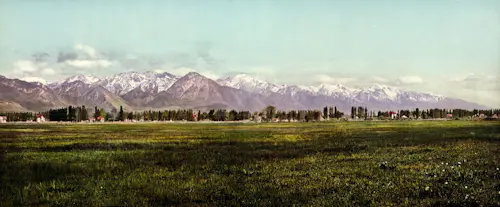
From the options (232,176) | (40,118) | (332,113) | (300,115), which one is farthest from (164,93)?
(300,115)

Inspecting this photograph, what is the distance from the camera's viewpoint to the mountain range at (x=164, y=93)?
49.9 ft

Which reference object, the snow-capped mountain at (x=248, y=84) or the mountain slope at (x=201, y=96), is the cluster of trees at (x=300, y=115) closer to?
the mountain slope at (x=201, y=96)

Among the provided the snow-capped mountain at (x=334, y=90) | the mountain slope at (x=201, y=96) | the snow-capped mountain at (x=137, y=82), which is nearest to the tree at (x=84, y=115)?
the snow-capped mountain at (x=137, y=82)

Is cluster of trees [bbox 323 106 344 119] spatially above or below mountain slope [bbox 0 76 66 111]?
below

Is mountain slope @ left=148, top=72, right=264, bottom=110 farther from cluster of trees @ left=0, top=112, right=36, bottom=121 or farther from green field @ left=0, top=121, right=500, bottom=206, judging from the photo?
cluster of trees @ left=0, top=112, right=36, bottom=121

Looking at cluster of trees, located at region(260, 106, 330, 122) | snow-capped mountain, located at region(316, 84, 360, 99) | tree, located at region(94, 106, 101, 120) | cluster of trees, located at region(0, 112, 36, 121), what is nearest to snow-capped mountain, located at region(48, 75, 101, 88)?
tree, located at region(94, 106, 101, 120)

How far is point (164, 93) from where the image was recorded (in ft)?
64.7

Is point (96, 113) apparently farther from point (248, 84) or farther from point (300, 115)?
point (300, 115)

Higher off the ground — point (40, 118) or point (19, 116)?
point (19, 116)

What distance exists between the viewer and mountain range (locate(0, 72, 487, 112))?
15.2 meters

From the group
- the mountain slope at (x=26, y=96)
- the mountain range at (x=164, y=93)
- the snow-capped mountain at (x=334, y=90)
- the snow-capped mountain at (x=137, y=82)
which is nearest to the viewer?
the mountain slope at (x=26, y=96)

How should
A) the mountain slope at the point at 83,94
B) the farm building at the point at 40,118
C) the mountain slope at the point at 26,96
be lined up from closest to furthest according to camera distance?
the mountain slope at the point at 26,96, the mountain slope at the point at 83,94, the farm building at the point at 40,118

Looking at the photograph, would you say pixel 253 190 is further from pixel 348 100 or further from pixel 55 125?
pixel 348 100

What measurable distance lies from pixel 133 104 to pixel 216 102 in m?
4.84
